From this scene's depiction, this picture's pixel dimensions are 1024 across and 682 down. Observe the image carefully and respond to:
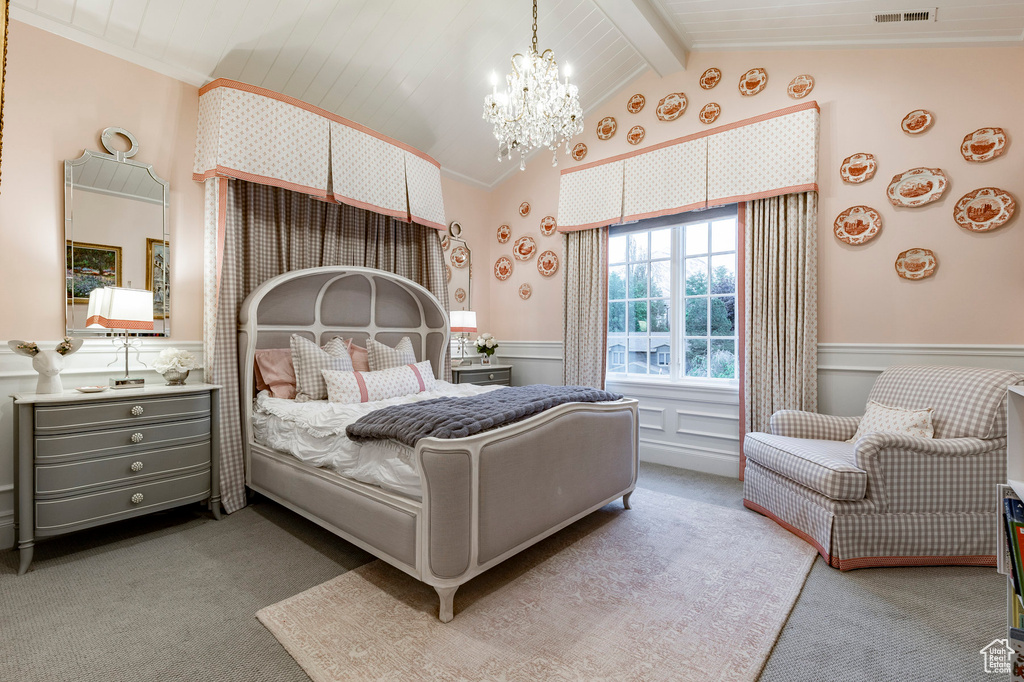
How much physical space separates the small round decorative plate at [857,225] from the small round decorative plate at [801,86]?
3.15 ft

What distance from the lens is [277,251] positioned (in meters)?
3.42

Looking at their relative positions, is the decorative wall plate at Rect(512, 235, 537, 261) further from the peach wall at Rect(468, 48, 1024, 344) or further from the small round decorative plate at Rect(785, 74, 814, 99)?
the small round decorative plate at Rect(785, 74, 814, 99)

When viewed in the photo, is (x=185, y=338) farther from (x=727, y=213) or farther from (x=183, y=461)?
(x=727, y=213)

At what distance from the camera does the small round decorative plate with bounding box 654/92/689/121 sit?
4066mm

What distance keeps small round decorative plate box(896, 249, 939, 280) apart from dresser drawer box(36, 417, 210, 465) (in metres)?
4.55

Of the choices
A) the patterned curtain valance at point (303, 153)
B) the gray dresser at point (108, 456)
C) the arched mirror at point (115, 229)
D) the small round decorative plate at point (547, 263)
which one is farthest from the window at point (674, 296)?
the arched mirror at point (115, 229)

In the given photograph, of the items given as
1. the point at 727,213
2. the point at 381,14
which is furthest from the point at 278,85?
the point at 727,213

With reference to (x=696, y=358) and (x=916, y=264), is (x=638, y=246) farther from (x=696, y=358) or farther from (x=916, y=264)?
(x=916, y=264)

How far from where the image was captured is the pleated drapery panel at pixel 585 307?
4.43m

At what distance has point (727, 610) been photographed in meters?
1.93

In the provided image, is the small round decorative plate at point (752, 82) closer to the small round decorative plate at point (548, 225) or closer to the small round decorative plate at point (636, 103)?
the small round decorative plate at point (636, 103)

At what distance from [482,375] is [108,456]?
2.85 meters

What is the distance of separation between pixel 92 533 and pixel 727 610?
333 cm

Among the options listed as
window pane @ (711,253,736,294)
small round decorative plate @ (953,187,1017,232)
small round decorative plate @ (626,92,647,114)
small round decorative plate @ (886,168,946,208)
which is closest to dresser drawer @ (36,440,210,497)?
window pane @ (711,253,736,294)
